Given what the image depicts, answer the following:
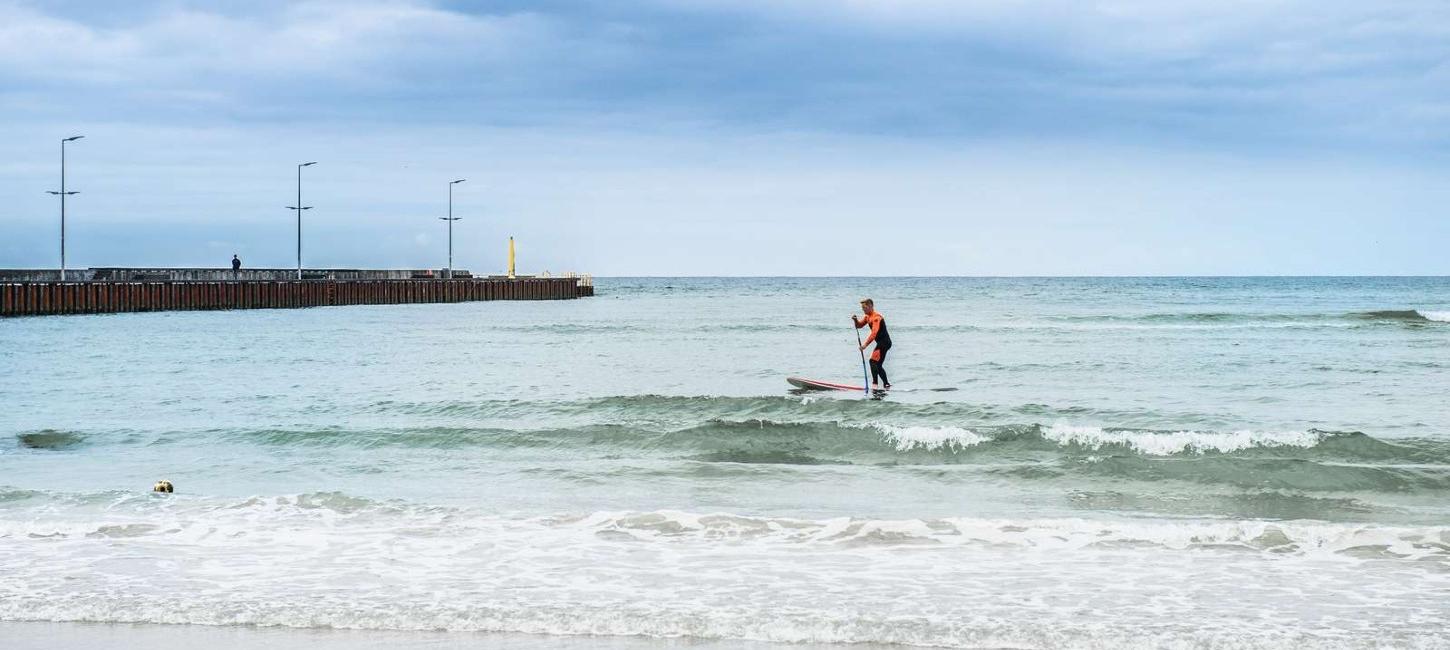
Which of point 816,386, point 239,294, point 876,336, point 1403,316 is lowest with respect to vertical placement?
point 816,386

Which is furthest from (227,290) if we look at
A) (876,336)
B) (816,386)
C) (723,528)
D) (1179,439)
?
(723,528)

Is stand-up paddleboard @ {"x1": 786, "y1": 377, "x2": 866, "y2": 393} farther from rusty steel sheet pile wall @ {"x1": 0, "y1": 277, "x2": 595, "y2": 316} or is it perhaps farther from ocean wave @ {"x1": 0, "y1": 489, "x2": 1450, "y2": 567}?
rusty steel sheet pile wall @ {"x1": 0, "y1": 277, "x2": 595, "y2": 316}

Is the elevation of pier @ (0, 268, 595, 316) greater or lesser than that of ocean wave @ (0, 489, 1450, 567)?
greater

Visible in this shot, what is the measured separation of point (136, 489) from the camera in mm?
13031

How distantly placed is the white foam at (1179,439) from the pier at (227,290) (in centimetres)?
5374

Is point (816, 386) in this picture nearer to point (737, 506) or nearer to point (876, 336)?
point (876, 336)

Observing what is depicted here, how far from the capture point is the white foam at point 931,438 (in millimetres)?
16438

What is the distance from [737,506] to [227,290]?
216 feet

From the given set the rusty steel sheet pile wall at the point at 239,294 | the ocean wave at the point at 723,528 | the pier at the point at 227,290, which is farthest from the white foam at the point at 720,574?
the pier at the point at 227,290

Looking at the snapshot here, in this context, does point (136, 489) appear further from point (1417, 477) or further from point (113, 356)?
point (113, 356)

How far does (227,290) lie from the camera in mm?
71750

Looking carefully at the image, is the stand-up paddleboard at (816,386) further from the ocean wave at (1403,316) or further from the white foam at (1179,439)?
the ocean wave at (1403,316)

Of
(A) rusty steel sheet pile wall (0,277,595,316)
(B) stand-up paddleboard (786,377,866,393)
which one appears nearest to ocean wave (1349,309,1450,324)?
(B) stand-up paddleboard (786,377,866,393)

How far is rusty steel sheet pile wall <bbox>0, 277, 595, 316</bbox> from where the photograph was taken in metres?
58.9
